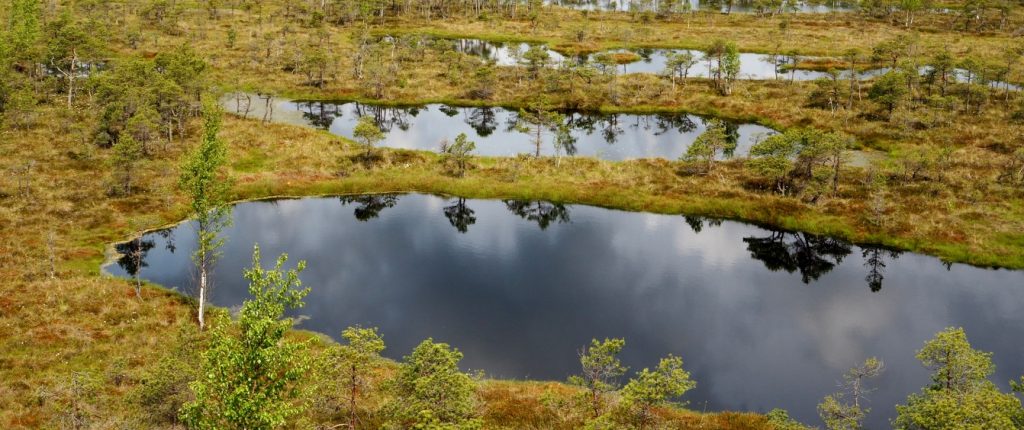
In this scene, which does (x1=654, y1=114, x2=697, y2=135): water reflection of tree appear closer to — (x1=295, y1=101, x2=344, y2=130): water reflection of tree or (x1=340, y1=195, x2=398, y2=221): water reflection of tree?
(x1=340, y1=195, x2=398, y2=221): water reflection of tree

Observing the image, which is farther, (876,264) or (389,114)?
(389,114)

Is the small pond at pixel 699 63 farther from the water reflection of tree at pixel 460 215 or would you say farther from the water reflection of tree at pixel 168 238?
the water reflection of tree at pixel 168 238

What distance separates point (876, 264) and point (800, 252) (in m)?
7.39

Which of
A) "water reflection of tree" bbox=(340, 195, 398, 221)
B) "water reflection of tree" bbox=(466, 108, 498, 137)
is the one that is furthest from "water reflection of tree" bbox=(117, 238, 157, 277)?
"water reflection of tree" bbox=(466, 108, 498, 137)

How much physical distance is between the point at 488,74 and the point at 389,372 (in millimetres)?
86744

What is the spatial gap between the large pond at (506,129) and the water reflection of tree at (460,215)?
1665 centimetres

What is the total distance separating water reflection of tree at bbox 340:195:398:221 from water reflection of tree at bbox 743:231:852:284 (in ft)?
144

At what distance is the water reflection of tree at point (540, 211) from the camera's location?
7788 cm

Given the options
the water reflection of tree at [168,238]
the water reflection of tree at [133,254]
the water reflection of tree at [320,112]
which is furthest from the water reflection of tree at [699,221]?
the water reflection of tree at [320,112]

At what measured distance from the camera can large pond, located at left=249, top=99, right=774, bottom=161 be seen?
323ft

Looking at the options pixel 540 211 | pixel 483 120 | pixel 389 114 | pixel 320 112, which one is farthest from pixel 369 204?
pixel 320 112

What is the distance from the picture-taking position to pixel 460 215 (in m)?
78.6

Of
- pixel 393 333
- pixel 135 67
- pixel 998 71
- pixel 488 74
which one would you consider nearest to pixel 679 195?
pixel 393 333

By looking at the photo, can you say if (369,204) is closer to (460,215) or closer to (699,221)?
Result: (460,215)
